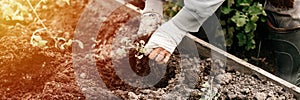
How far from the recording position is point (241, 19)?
8.95 ft

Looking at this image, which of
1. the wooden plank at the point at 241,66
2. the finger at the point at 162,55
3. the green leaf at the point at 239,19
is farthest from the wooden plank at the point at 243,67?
the finger at the point at 162,55

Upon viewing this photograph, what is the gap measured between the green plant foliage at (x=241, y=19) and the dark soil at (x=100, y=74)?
24 cm

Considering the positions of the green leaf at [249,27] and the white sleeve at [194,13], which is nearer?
the white sleeve at [194,13]

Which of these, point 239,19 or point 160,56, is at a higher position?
point 239,19

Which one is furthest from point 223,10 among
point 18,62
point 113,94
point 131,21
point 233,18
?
point 18,62

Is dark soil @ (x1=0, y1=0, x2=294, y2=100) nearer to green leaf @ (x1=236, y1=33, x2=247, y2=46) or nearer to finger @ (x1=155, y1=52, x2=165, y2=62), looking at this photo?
finger @ (x1=155, y1=52, x2=165, y2=62)

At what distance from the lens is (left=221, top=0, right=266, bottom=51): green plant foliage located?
2.73 m

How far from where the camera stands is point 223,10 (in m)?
2.78

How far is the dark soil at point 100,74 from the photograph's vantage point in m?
2.45

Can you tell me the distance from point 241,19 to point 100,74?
719mm

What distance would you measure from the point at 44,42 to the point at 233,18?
2.94 ft

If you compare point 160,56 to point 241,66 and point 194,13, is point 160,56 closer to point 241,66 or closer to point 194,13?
point 194,13

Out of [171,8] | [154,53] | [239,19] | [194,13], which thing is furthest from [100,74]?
[239,19]

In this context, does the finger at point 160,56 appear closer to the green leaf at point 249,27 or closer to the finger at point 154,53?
the finger at point 154,53
